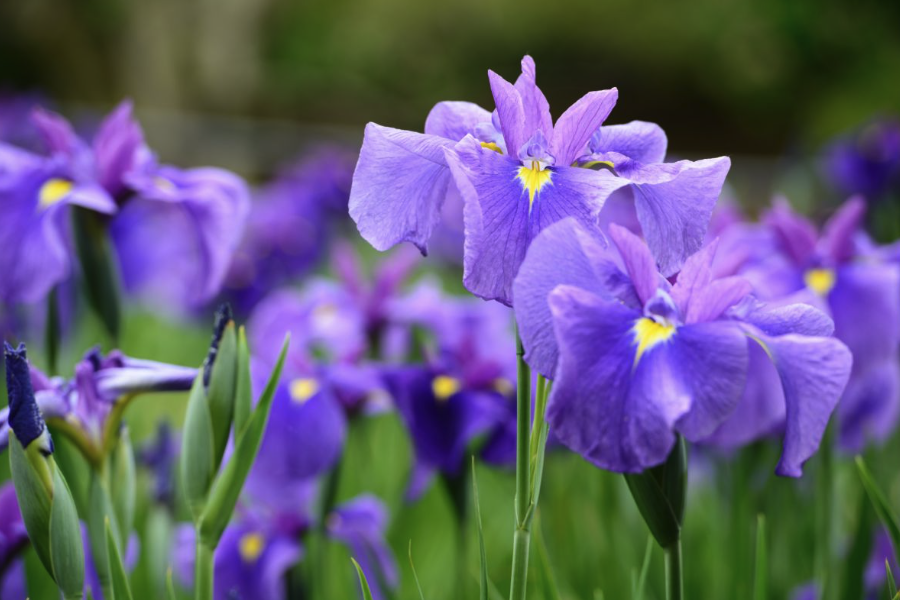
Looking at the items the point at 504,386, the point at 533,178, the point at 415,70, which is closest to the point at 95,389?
the point at 533,178

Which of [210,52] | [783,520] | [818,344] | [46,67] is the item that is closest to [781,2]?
[210,52]

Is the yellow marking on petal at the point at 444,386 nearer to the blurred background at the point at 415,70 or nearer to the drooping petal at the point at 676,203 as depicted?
the drooping petal at the point at 676,203

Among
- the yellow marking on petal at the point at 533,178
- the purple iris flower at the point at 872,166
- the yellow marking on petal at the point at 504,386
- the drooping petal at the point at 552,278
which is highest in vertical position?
the purple iris flower at the point at 872,166

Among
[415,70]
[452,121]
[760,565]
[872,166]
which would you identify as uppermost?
[415,70]

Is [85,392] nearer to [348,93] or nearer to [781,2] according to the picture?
[781,2]

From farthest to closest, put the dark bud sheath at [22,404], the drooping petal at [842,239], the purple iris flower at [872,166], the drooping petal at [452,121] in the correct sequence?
the purple iris flower at [872,166] < the drooping petal at [842,239] < the drooping petal at [452,121] < the dark bud sheath at [22,404]

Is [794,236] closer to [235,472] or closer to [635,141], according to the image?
[635,141]

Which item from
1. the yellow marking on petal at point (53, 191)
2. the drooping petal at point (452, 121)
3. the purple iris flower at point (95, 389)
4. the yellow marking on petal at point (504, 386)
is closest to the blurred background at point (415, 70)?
the yellow marking on petal at point (504, 386)

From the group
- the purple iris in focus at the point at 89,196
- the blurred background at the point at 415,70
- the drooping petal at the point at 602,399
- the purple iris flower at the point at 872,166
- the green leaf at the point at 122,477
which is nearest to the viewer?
the drooping petal at the point at 602,399
